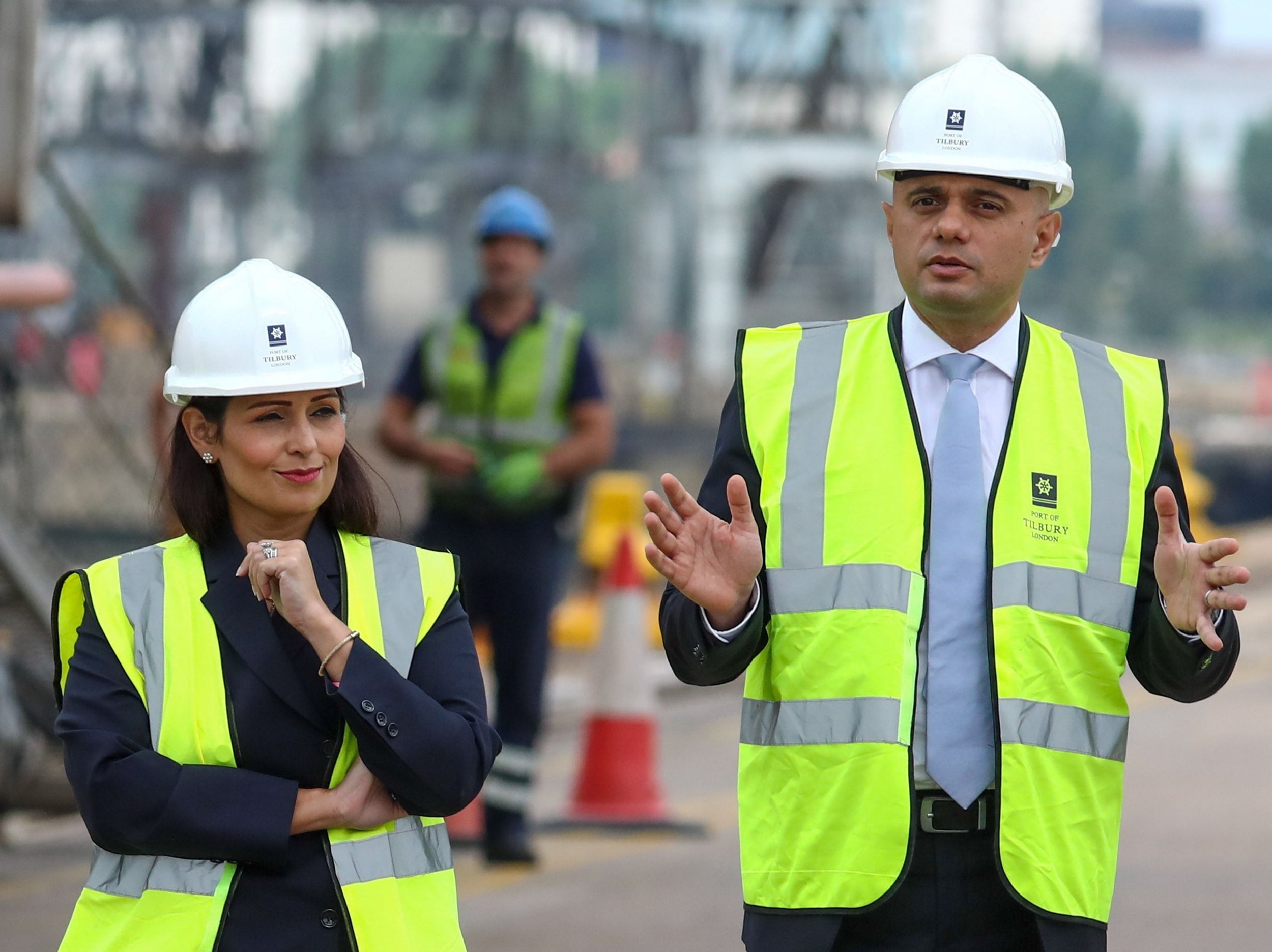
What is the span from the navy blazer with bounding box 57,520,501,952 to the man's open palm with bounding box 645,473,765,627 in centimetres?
41

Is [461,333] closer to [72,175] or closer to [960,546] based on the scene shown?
[960,546]

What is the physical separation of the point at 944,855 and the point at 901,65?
1590 inches

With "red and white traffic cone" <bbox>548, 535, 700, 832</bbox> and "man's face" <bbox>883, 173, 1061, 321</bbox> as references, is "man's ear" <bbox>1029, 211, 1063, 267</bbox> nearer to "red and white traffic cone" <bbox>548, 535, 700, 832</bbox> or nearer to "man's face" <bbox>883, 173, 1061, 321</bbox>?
"man's face" <bbox>883, 173, 1061, 321</bbox>

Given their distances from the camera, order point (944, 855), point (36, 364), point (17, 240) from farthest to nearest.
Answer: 1. point (17, 240)
2. point (36, 364)
3. point (944, 855)

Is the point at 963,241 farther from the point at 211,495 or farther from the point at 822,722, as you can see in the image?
the point at 211,495

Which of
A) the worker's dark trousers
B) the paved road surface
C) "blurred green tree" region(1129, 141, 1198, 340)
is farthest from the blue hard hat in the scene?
"blurred green tree" region(1129, 141, 1198, 340)

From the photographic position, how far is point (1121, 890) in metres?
8.22

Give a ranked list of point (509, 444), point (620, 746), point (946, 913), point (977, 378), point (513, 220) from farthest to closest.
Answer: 1. point (620, 746)
2. point (509, 444)
3. point (513, 220)
4. point (977, 378)
5. point (946, 913)

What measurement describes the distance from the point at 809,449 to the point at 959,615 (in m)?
0.37

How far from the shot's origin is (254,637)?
10.7 ft

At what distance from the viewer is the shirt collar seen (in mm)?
3717

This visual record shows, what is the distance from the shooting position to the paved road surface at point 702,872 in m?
7.35

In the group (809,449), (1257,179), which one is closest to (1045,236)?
(809,449)

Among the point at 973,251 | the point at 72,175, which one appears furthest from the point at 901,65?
the point at 973,251
